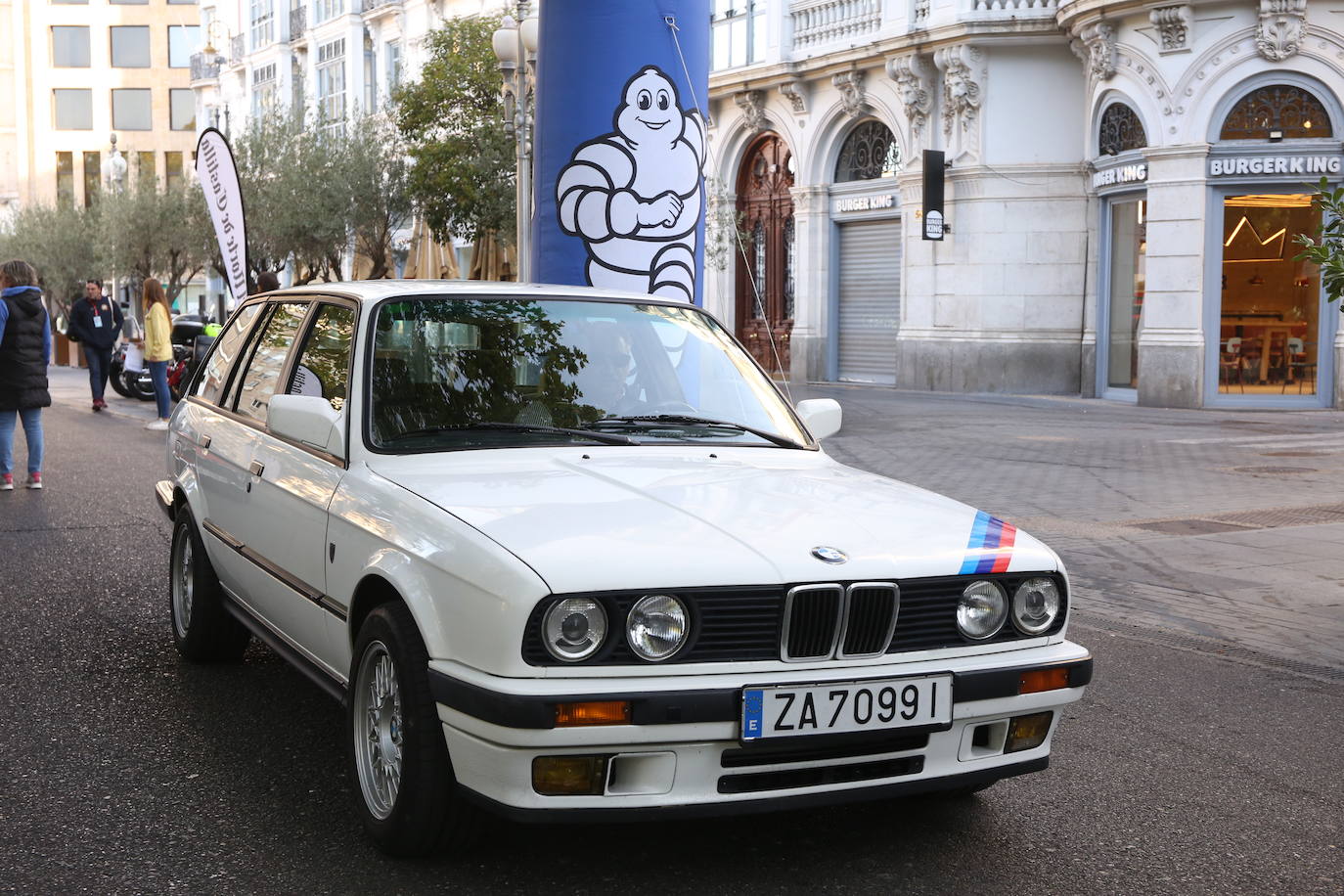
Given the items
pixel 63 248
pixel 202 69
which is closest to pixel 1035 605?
pixel 63 248

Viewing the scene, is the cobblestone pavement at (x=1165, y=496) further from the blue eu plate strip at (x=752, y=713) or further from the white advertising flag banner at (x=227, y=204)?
the white advertising flag banner at (x=227, y=204)

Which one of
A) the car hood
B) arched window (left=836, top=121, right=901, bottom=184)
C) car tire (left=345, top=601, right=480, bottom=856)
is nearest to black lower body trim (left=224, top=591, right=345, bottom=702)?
car tire (left=345, top=601, right=480, bottom=856)

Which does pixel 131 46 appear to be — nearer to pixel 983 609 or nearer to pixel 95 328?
pixel 95 328

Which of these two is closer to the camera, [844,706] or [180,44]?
[844,706]

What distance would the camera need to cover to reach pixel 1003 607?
3895 mm

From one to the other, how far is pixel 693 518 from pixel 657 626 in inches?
15.5

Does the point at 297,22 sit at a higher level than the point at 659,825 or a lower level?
higher

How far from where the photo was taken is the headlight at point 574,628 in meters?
3.48

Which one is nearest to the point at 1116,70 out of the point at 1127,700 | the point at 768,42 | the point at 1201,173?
the point at 1201,173

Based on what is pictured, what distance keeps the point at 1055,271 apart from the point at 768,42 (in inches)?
317

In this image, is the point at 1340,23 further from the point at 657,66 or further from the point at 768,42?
the point at 657,66

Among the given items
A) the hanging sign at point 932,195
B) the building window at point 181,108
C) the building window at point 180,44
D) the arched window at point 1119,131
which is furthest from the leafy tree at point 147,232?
the building window at point 180,44

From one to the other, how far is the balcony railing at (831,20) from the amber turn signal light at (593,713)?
25193 millimetres

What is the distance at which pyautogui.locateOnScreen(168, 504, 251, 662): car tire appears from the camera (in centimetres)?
589
